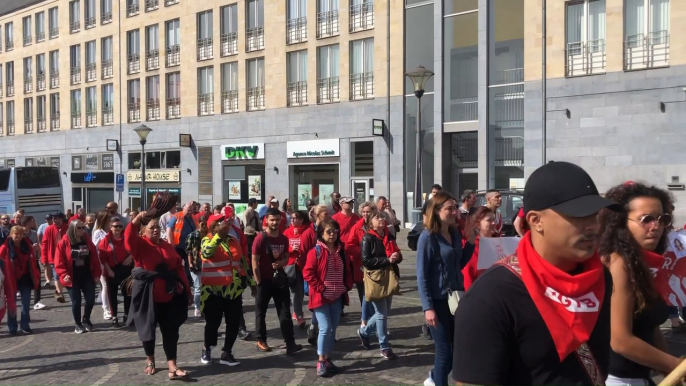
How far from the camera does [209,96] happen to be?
1366 inches

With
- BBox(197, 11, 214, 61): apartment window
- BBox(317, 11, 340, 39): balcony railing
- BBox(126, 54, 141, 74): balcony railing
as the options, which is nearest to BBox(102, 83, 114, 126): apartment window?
BBox(126, 54, 141, 74): balcony railing

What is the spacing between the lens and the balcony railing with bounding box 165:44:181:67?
35.9 m

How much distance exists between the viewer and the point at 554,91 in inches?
893

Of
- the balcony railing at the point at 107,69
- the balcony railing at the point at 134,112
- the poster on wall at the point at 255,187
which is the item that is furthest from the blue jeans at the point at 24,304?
the balcony railing at the point at 107,69

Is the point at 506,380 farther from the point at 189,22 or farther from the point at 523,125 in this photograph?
the point at 189,22

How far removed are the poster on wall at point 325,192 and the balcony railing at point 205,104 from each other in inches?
320

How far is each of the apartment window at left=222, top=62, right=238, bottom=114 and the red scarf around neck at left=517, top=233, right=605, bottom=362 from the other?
3203 centimetres

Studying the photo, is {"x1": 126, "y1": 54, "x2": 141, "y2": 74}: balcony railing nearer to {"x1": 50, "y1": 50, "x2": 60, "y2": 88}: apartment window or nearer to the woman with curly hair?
{"x1": 50, "y1": 50, "x2": 60, "y2": 88}: apartment window

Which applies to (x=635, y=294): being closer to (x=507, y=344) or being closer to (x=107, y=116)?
(x=507, y=344)

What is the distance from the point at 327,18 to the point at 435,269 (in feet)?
81.5

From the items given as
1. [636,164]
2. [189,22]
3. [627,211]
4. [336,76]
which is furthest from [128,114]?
[627,211]

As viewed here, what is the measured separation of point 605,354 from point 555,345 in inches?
11.2

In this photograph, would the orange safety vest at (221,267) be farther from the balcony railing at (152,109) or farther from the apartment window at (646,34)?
the balcony railing at (152,109)

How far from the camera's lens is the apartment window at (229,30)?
33.2m
